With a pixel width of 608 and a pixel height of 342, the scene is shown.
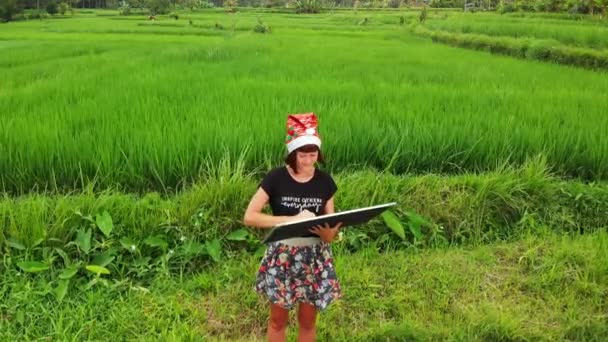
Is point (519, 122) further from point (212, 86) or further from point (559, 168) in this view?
point (212, 86)

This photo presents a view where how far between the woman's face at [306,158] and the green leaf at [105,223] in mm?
1240

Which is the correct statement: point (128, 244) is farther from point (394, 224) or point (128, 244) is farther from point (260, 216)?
point (394, 224)

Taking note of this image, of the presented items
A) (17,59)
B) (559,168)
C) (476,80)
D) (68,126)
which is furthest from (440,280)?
(17,59)

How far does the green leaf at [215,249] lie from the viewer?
2.57 meters

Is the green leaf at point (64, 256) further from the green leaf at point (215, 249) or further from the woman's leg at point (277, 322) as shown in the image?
the woman's leg at point (277, 322)

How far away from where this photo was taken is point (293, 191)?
177 cm

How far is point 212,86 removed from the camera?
545 cm

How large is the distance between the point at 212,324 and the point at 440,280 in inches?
42.4

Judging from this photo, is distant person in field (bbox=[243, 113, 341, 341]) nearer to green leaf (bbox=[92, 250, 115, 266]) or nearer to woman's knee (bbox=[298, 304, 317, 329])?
woman's knee (bbox=[298, 304, 317, 329])

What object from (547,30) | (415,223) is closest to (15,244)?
(415,223)

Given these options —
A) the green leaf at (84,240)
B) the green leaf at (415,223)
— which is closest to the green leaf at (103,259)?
the green leaf at (84,240)

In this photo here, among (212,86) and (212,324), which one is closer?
(212,324)

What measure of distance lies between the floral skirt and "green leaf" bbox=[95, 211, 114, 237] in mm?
1058

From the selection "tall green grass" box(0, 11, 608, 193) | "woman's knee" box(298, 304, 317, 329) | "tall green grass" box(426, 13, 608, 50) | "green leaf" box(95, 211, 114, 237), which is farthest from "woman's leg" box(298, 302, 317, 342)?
"tall green grass" box(426, 13, 608, 50)
